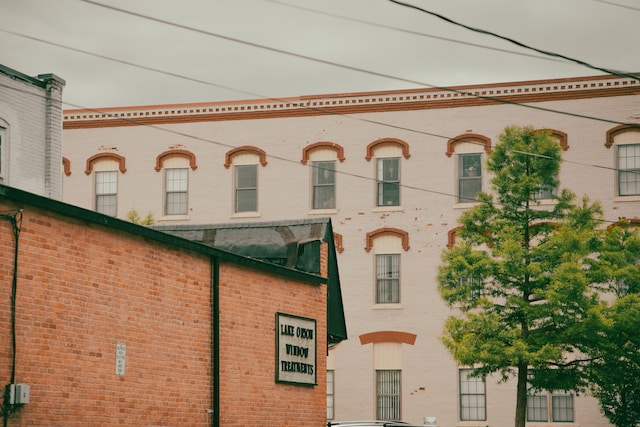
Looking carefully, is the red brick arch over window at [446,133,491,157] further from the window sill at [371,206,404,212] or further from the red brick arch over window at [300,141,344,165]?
the red brick arch over window at [300,141,344,165]

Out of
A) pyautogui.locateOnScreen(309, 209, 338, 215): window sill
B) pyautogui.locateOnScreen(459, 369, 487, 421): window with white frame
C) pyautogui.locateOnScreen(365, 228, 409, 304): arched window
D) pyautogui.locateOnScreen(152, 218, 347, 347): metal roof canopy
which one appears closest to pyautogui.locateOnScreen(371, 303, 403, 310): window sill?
pyautogui.locateOnScreen(365, 228, 409, 304): arched window

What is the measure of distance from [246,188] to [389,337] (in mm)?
7740

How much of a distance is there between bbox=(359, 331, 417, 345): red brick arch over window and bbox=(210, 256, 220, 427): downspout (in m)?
21.3

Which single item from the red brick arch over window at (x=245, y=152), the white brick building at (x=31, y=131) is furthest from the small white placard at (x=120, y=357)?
the red brick arch over window at (x=245, y=152)

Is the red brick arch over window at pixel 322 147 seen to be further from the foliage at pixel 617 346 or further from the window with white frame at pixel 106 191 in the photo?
the foliage at pixel 617 346

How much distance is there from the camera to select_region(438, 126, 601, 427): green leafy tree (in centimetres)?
2878

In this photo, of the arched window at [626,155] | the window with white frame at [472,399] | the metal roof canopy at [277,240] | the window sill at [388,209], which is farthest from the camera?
the window sill at [388,209]

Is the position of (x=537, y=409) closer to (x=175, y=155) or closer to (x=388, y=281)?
(x=388, y=281)

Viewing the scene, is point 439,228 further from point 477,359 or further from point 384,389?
point 477,359

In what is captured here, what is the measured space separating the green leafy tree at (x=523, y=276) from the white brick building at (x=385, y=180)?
584cm

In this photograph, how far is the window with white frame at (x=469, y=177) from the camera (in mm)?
37375

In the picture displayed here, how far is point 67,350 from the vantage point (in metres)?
12.9

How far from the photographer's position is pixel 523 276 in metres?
29.9

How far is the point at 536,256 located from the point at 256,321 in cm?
1420
